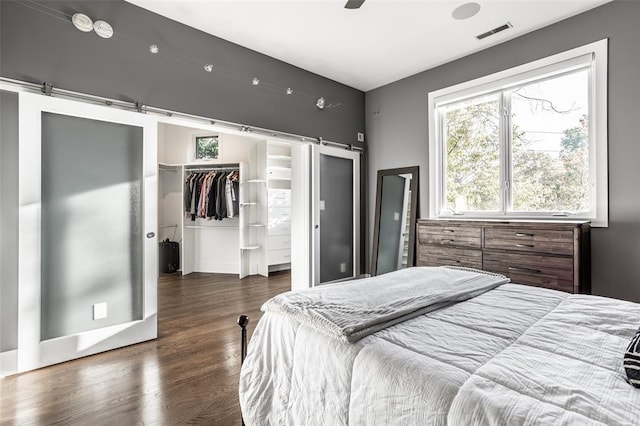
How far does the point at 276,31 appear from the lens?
3.16m

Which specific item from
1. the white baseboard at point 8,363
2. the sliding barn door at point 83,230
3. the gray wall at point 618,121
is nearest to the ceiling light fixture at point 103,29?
the sliding barn door at point 83,230

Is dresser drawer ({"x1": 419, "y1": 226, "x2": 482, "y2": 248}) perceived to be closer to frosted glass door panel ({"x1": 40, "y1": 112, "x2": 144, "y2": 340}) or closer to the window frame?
frosted glass door panel ({"x1": 40, "y1": 112, "x2": 144, "y2": 340})

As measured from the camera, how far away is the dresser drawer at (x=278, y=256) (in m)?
5.52

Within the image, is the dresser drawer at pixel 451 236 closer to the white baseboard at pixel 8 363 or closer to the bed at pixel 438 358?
the bed at pixel 438 358

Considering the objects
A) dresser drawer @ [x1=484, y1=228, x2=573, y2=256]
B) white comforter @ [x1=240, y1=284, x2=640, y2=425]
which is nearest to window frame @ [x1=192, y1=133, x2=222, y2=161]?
dresser drawer @ [x1=484, y1=228, x2=573, y2=256]

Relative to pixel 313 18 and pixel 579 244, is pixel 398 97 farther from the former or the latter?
pixel 579 244

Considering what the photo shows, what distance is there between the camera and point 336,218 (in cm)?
434

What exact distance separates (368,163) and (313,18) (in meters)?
2.20

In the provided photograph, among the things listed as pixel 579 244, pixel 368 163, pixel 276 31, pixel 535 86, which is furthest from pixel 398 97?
pixel 579 244

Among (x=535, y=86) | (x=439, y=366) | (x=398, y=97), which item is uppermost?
(x=398, y=97)

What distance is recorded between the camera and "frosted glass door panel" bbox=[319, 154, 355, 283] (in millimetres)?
4180

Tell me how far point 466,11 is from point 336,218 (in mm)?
2556

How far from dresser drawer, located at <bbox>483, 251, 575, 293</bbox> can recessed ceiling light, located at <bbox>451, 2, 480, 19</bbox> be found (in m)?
2.07

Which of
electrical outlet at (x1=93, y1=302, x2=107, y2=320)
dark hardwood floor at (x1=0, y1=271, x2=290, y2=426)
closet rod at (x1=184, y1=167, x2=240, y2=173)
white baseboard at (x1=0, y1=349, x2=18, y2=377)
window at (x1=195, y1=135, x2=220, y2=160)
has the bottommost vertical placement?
dark hardwood floor at (x1=0, y1=271, x2=290, y2=426)
